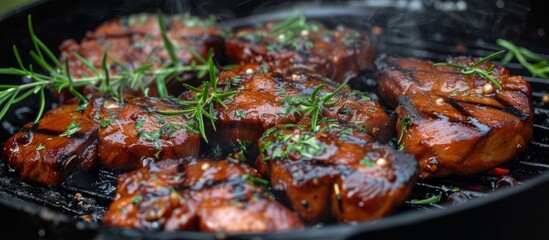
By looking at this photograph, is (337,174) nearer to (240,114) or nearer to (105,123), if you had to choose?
(240,114)

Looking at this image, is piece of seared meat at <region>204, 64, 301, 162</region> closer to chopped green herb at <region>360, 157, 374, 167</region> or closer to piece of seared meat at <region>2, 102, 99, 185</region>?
chopped green herb at <region>360, 157, 374, 167</region>

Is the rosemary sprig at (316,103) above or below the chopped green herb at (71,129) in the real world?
above

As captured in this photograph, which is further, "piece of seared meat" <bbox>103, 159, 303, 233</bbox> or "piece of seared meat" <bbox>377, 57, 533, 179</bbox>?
"piece of seared meat" <bbox>377, 57, 533, 179</bbox>

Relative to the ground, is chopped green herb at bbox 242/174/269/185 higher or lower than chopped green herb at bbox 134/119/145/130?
lower

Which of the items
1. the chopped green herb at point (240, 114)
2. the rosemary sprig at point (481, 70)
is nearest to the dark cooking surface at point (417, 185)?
the rosemary sprig at point (481, 70)

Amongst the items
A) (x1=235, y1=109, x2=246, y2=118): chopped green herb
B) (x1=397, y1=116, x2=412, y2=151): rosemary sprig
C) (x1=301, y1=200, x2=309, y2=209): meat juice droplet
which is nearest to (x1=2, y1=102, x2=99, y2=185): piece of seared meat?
(x1=235, y1=109, x2=246, y2=118): chopped green herb

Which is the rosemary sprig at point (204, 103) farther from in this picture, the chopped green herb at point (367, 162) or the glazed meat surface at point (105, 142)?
the chopped green herb at point (367, 162)
